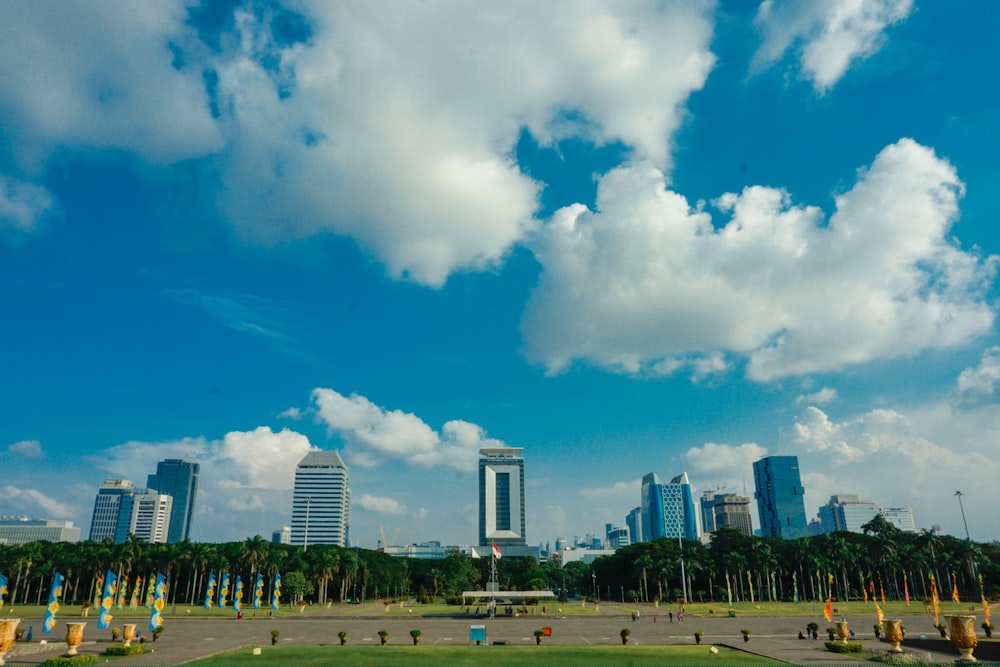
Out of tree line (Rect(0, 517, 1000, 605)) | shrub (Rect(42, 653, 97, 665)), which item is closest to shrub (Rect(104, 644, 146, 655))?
shrub (Rect(42, 653, 97, 665))

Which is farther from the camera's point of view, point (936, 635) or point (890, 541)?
point (890, 541)

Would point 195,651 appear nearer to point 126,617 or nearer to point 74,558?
point 126,617

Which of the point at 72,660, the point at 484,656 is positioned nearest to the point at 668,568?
the point at 484,656

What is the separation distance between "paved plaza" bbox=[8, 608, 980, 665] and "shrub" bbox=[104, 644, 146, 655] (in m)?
0.94

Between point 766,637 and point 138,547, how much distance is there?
10910 centimetres

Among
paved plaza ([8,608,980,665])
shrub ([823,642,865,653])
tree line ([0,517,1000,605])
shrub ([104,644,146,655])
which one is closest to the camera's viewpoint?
shrub ([104,644,146,655])

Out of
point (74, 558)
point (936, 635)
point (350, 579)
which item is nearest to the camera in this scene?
point (936, 635)

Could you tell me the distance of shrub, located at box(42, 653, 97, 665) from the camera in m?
38.6

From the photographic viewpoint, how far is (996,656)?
4241 centimetres

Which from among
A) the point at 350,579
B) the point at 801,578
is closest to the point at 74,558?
the point at 350,579

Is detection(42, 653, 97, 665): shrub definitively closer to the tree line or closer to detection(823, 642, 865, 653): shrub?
detection(823, 642, 865, 653): shrub

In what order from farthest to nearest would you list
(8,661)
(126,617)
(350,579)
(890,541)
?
(350,579) → (890,541) → (126,617) → (8,661)

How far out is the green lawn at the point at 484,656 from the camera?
40.9 m

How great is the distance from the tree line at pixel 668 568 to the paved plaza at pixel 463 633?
117 feet
